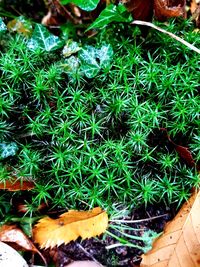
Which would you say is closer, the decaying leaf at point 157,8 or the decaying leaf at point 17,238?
the decaying leaf at point 17,238

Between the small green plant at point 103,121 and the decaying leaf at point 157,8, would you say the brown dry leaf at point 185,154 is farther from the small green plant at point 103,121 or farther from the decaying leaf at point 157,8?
the decaying leaf at point 157,8

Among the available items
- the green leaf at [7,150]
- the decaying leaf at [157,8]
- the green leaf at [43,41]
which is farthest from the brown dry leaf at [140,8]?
the green leaf at [7,150]

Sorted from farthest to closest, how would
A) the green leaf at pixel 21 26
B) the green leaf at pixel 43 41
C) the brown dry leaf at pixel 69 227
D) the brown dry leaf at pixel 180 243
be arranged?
the green leaf at pixel 21 26 < the green leaf at pixel 43 41 < the brown dry leaf at pixel 69 227 < the brown dry leaf at pixel 180 243

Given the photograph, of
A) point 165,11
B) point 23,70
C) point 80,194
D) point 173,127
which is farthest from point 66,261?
point 165,11

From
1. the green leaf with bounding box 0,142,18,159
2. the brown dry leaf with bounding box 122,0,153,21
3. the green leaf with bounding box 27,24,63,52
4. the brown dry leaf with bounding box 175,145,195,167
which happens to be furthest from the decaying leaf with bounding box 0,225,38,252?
the brown dry leaf with bounding box 122,0,153,21

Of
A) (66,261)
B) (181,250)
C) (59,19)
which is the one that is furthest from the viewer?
(59,19)

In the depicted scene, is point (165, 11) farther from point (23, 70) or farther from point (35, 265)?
point (35, 265)
